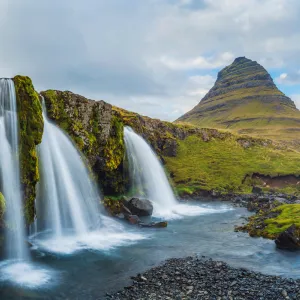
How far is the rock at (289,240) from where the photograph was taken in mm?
29411

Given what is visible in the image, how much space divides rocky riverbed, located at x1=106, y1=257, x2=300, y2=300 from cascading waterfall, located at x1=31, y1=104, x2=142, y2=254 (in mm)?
10209

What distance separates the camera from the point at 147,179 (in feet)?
206

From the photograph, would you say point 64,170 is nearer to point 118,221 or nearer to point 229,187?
point 118,221

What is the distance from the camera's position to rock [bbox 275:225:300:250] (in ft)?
96.5

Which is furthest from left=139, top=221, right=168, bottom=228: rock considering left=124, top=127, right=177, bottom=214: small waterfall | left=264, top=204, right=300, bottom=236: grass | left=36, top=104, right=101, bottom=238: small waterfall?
left=124, top=127, right=177, bottom=214: small waterfall

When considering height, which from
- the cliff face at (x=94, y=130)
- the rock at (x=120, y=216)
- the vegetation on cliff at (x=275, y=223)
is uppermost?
the cliff face at (x=94, y=130)

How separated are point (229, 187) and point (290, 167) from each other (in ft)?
66.6

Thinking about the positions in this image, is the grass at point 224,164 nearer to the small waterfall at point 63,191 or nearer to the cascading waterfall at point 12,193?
the small waterfall at point 63,191

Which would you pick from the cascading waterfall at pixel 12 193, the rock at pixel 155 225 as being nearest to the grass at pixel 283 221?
the rock at pixel 155 225

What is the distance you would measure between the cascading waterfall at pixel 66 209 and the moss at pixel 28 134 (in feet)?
12.6

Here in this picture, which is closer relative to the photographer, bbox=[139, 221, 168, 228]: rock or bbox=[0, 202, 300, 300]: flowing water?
bbox=[0, 202, 300, 300]: flowing water

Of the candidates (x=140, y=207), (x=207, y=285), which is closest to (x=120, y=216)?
(x=140, y=207)

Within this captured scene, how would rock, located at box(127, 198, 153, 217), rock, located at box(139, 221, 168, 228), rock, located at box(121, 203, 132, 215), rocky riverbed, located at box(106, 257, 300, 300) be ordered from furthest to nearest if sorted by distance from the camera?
rock, located at box(127, 198, 153, 217) → rock, located at box(121, 203, 132, 215) → rock, located at box(139, 221, 168, 228) → rocky riverbed, located at box(106, 257, 300, 300)

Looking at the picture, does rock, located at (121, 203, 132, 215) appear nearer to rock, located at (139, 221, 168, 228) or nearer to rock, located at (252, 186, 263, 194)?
Result: rock, located at (139, 221, 168, 228)
